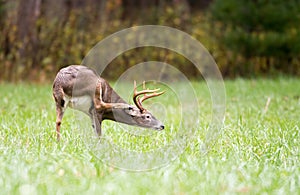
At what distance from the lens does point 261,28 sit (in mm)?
13336

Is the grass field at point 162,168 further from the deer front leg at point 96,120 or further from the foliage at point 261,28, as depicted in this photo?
the foliage at point 261,28

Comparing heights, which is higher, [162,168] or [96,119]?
[96,119]

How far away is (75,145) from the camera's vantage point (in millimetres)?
4695

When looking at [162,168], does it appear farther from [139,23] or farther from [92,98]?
[139,23]

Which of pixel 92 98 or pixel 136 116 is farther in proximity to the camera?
pixel 136 116

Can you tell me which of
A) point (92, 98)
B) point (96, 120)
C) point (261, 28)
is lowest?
point (96, 120)

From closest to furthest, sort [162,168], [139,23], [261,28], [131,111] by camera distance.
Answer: [162,168]
[131,111]
[261,28]
[139,23]

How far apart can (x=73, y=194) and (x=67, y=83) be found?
72.5 inches

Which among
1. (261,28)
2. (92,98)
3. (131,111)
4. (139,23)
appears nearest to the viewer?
(92,98)

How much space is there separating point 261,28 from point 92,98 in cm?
914

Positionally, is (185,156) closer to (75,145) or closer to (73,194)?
(75,145)

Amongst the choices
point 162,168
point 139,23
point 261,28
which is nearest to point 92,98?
point 162,168

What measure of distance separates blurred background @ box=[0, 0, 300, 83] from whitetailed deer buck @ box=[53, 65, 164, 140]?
327 inches

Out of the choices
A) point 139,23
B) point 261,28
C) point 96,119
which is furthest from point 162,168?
point 139,23
